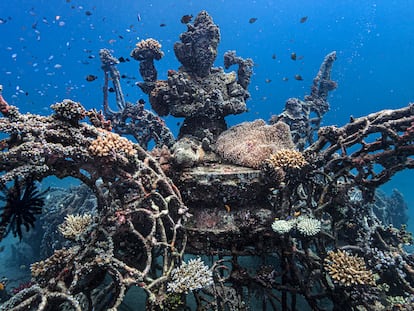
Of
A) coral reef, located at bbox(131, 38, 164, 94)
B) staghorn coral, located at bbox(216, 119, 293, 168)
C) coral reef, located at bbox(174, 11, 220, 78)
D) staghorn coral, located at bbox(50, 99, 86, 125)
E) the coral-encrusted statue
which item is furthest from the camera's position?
coral reef, located at bbox(131, 38, 164, 94)

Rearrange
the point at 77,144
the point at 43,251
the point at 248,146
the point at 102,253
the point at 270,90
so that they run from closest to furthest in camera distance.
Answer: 1. the point at 102,253
2. the point at 77,144
3. the point at 248,146
4. the point at 43,251
5. the point at 270,90

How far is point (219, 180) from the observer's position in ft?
18.7

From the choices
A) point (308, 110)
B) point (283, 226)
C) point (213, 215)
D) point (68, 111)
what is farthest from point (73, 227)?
point (308, 110)

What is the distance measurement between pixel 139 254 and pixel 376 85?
128 meters

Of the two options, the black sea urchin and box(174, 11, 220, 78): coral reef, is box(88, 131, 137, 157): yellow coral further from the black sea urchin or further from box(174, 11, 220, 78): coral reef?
box(174, 11, 220, 78): coral reef

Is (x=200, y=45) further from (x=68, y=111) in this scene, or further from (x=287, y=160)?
(x=68, y=111)

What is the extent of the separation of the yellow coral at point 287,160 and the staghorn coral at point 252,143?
0.39m

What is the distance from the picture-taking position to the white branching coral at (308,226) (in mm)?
4906

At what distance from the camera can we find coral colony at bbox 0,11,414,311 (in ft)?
13.1

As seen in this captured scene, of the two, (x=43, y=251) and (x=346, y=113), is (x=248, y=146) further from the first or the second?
(x=346, y=113)

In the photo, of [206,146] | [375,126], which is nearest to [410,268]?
[375,126]

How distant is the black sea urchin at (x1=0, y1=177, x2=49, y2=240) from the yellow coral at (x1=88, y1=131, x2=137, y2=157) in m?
1.05

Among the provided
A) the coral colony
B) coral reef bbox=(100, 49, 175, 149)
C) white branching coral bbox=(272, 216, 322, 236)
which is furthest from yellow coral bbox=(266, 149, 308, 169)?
coral reef bbox=(100, 49, 175, 149)

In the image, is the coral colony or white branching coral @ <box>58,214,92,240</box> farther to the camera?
white branching coral @ <box>58,214,92,240</box>
